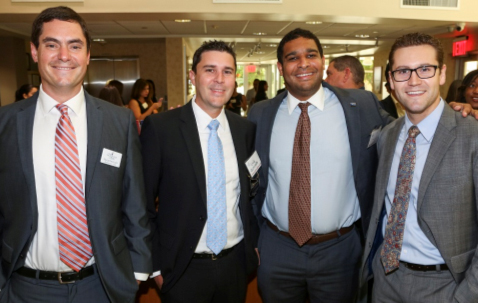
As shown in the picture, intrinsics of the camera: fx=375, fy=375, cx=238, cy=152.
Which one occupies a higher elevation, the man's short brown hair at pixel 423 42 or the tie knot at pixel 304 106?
the man's short brown hair at pixel 423 42

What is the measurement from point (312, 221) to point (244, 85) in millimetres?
20936

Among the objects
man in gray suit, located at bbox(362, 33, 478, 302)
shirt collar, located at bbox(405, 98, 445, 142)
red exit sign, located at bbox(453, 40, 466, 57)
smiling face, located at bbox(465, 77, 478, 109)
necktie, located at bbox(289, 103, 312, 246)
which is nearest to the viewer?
man in gray suit, located at bbox(362, 33, 478, 302)

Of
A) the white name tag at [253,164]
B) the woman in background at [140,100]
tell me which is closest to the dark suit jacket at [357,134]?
the white name tag at [253,164]

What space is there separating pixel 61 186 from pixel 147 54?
1189 cm

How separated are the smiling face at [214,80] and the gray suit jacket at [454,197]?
3.36 ft

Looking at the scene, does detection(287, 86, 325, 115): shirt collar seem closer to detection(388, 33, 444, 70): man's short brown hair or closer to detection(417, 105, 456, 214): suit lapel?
detection(388, 33, 444, 70): man's short brown hair

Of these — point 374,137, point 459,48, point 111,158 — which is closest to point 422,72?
point 374,137

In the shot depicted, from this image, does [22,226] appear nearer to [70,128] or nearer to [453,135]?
[70,128]

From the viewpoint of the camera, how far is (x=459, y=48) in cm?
945

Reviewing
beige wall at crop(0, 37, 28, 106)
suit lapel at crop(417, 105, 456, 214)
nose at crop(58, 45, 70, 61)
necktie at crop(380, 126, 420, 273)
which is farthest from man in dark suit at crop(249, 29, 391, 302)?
beige wall at crop(0, 37, 28, 106)

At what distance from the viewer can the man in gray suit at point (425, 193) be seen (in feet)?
5.20

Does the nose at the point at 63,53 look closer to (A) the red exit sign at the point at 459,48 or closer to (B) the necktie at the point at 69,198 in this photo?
(B) the necktie at the point at 69,198

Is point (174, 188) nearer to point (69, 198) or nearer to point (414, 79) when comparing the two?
point (69, 198)

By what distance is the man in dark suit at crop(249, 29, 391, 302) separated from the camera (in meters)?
2.12
